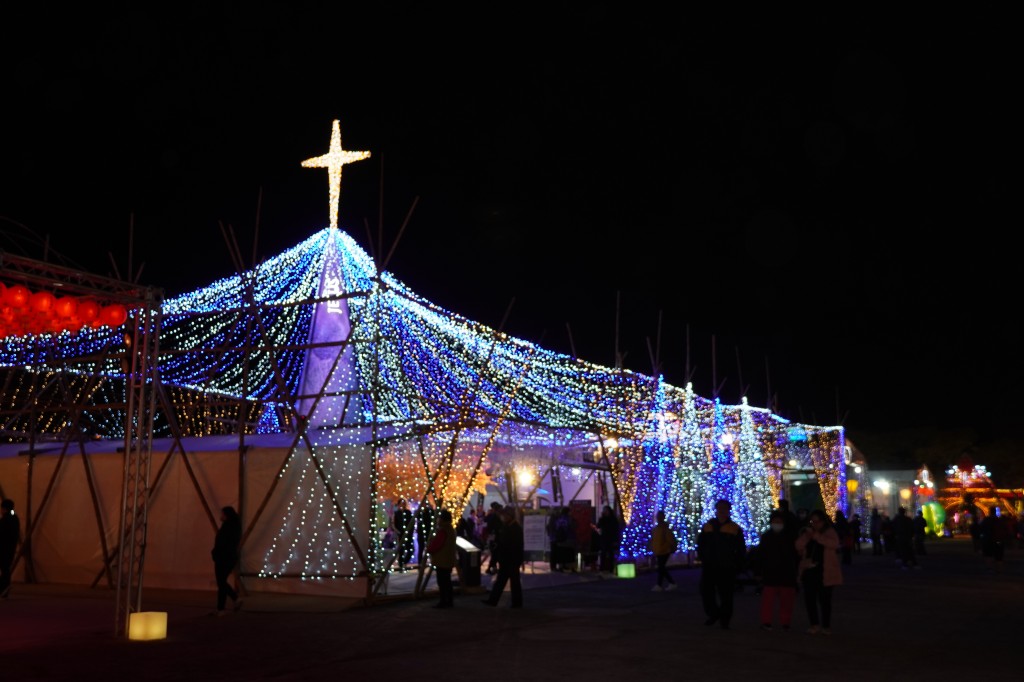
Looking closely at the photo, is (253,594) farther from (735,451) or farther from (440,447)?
(735,451)

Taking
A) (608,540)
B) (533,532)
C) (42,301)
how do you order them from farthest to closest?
(533,532) → (608,540) → (42,301)

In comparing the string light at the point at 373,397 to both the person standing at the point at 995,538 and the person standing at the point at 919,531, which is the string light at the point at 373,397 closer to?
the person standing at the point at 919,531

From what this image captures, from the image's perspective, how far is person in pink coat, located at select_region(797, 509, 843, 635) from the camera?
454 inches

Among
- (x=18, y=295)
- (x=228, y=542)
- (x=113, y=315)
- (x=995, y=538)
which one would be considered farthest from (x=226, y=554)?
(x=995, y=538)

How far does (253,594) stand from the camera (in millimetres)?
15977

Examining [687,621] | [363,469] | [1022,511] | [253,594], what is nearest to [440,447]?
[363,469]

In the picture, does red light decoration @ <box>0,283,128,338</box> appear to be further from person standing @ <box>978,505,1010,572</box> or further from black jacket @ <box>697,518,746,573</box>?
person standing @ <box>978,505,1010,572</box>

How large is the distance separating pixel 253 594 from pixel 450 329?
5.88 meters

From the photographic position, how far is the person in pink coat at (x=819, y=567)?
11.5m

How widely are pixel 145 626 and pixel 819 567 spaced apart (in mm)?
7773

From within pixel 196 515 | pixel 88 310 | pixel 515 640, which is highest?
pixel 88 310

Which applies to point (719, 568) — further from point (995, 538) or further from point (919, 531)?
point (919, 531)

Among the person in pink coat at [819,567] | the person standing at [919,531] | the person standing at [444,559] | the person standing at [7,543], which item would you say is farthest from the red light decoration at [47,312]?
the person standing at [919,531]

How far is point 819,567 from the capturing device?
1170 centimetres
